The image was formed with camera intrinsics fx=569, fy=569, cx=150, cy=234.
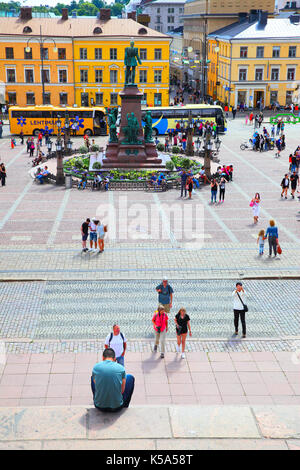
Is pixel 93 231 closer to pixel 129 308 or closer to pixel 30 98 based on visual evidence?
pixel 129 308

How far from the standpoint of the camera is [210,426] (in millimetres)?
8242

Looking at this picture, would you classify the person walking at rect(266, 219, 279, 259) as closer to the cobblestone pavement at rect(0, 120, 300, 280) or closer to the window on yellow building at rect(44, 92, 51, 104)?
the cobblestone pavement at rect(0, 120, 300, 280)

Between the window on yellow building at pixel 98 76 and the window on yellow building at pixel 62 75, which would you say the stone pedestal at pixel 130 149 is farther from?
the window on yellow building at pixel 62 75

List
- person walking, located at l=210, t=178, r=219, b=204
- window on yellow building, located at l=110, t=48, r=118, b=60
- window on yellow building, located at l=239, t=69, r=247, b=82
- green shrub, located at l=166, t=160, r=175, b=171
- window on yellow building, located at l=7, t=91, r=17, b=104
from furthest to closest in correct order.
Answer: window on yellow building, located at l=239, t=69, r=247, b=82 < window on yellow building, located at l=7, t=91, r=17, b=104 < window on yellow building, located at l=110, t=48, r=118, b=60 < green shrub, located at l=166, t=160, r=175, b=171 < person walking, located at l=210, t=178, r=219, b=204

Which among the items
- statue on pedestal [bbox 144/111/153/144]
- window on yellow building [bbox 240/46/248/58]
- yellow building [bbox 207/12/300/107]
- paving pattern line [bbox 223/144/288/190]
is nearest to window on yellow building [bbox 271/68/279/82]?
yellow building [bbox 207/12/300/107]

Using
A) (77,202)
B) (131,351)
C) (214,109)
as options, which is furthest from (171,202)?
(214,109)

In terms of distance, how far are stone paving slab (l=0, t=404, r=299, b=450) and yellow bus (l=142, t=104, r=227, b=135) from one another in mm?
47659

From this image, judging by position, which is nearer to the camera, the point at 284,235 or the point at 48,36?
the point at 284,235

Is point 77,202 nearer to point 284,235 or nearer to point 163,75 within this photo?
point 284,235

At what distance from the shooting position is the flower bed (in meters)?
35.1

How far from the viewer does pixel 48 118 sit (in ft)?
178

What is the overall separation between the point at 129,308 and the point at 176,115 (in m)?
41.1

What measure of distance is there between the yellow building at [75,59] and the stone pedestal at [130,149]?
3070cm

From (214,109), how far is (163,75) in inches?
640
